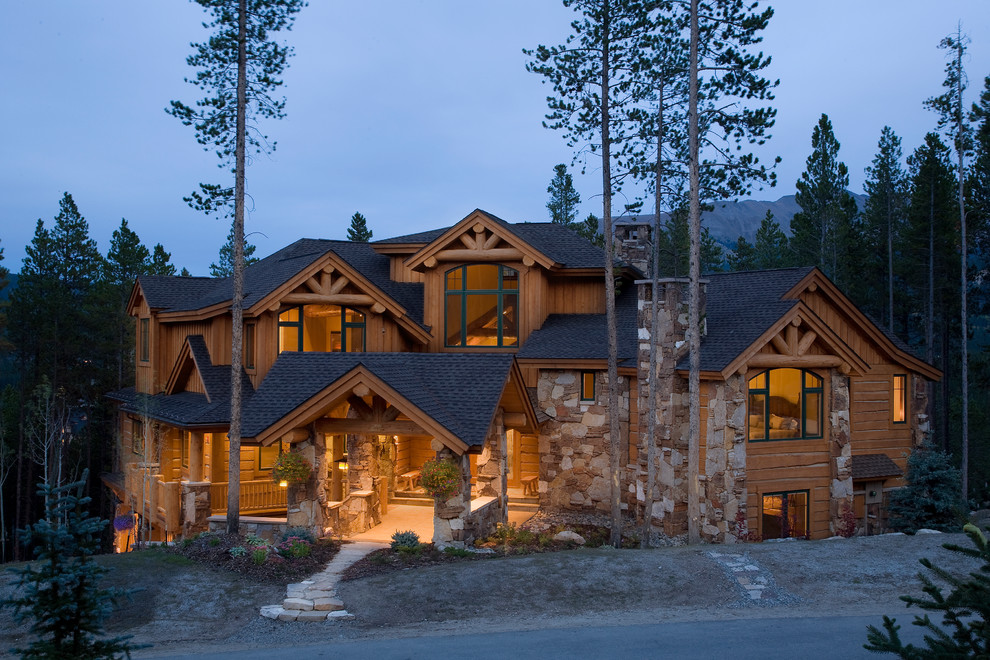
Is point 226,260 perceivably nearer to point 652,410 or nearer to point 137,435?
point 137,435

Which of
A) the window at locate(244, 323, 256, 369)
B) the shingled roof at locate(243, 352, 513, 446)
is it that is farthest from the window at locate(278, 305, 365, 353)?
the shingled roof at locate(243, 352, 513, 446)

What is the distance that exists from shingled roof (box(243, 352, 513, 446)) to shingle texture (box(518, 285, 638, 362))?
4115mm

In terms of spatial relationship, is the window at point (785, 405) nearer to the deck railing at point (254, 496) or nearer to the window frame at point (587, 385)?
the window frame at point (587, 385)

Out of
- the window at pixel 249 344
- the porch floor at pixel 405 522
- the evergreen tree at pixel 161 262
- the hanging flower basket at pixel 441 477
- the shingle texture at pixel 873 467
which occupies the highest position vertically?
the evergreen tree at pixel 161 262

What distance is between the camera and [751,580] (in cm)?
1223

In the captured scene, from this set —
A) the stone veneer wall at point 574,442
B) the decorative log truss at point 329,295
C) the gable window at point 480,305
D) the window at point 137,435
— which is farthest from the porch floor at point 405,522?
the window at point 137,435

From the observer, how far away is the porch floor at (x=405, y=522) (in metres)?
15.9

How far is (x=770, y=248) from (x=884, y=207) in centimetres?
644

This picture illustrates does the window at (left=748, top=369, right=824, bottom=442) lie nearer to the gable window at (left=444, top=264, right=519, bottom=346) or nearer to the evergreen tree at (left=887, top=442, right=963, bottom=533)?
the evergreen tree at (left=887, top=442, right=963, bottom=533)

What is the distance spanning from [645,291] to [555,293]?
233 inches

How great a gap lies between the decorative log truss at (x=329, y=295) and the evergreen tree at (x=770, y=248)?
995 inches

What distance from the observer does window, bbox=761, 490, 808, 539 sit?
1781cm

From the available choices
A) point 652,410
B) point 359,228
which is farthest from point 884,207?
point 359,228

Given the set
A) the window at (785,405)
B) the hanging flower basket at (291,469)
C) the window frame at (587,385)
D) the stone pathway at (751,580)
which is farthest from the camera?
the window frame at (587,385)
